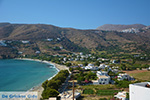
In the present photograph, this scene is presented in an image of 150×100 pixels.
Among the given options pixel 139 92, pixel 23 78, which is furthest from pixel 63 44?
pixel 139 92

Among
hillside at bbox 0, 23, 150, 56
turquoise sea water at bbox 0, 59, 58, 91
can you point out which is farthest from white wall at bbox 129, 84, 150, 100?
hillside at bbox 0, 23, 150, 56

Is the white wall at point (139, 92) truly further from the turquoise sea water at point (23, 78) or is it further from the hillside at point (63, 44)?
the hillside at point (63, 44)

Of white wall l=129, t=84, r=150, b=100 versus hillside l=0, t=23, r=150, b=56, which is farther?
hillside l=0, t=23, r=150, b=56

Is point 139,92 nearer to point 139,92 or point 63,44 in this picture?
point 139,92

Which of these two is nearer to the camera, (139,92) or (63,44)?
(139,92)

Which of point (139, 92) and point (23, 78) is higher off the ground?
point (139, 92)

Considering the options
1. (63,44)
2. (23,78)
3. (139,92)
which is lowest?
(23,78)

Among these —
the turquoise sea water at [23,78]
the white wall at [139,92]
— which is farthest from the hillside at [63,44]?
the white wall at [139,92]

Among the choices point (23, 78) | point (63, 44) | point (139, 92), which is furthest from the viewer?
point (63, 44)

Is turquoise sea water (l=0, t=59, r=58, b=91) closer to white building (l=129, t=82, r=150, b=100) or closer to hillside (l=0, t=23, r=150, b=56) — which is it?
white building (l=129, t=82, r=150, b=100)

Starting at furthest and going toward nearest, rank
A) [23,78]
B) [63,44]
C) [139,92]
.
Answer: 1. [63,44]
2. [23,78]
3. [139,92]
